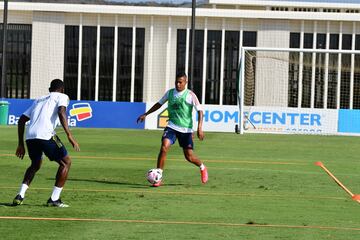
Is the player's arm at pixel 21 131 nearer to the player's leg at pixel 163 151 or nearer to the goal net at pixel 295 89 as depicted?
the player's leg at pixel 163 151

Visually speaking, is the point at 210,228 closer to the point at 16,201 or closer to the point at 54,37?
the point at 16,201

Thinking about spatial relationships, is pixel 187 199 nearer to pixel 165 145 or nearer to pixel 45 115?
pixel 165 145

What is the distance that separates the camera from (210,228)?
967cm

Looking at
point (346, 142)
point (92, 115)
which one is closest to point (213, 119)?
point (92, 115)

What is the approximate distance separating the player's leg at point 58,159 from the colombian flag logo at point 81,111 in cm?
2645

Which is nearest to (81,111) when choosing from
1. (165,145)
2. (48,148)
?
(165,145)

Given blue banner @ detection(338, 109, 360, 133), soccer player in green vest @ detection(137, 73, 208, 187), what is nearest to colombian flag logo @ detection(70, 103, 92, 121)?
blue banner @ detection(338, 109, 360, 133)

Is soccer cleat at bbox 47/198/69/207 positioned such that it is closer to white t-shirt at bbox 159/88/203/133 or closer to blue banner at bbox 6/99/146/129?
white t-shirt at bbox 159/88/203/133

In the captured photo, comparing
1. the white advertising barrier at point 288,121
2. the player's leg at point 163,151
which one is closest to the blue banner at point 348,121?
the white advertising barrier at point 288,121

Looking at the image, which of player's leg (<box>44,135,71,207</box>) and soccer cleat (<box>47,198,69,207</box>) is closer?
player's leg (<box>44,135,71,207</box>)

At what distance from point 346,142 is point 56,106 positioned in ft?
66.4

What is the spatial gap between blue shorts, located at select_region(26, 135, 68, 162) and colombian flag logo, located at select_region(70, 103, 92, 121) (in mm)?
26480

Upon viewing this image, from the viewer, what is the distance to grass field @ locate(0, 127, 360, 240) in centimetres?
948

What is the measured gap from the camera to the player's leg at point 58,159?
10.9 metres
